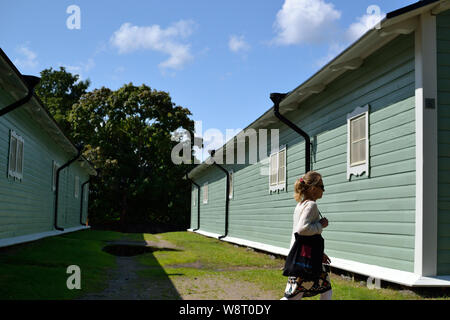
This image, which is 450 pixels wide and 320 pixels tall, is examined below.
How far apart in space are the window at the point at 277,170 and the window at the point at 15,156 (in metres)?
6.60

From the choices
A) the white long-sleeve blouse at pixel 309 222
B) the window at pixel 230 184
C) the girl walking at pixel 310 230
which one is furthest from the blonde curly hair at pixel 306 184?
the window at pixel 230 184

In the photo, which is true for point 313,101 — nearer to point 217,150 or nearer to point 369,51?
point 369,51

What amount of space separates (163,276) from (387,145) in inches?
169

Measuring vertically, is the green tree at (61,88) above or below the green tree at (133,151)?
above

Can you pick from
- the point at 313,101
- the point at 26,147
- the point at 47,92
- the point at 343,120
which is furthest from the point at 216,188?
the point at 47,92

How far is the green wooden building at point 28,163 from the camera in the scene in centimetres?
1024

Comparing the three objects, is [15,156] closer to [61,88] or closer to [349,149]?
[349,149]

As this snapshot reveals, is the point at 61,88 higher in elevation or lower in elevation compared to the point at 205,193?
higher

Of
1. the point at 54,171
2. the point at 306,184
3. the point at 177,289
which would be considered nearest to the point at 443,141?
the point at 306,184

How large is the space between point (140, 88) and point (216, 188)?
58.6 ft

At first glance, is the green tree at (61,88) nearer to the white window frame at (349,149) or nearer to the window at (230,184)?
the window at (230,184)

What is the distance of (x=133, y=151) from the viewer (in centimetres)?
3622

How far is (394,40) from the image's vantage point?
693 centimetres

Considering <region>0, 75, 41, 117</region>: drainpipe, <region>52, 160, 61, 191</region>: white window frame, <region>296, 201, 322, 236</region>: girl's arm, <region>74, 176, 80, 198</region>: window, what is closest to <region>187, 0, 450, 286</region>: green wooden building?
<region>296, 201, 322, 236</region>: girl's arm
